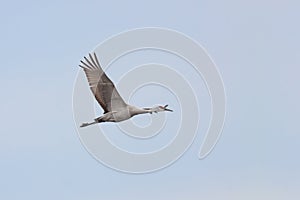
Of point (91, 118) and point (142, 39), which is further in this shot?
point (142, 39)

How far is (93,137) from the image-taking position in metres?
47.0

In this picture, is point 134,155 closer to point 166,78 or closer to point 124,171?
point 124,171

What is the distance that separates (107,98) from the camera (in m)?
44.4

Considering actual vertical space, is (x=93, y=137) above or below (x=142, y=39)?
below

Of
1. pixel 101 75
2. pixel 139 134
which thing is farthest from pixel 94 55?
pixel 139 134

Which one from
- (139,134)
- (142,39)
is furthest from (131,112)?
(142,39)

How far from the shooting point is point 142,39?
4909 cm

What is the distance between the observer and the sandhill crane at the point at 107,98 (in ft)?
145

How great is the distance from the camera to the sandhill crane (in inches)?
1735

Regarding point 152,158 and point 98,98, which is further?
point 152,158

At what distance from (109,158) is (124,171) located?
912mm

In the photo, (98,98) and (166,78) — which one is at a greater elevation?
(166,78)

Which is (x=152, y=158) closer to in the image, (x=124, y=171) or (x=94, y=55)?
(x=124, y=171)

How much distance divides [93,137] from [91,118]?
168 cm
